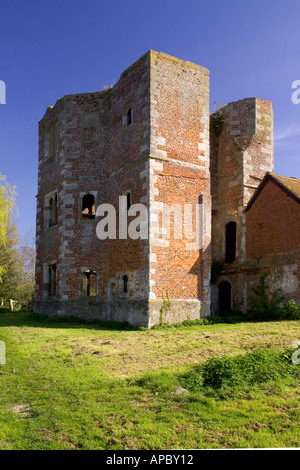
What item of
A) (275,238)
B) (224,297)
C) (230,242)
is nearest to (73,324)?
(224,297)

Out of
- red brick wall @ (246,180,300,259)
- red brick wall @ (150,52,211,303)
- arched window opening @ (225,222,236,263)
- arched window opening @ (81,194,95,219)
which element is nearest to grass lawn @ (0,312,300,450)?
red brick wall @ (150,52,211,303)

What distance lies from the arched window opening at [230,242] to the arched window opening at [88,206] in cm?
675

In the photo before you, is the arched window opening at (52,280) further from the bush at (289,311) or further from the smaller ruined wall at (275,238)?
the bush at (289,311)

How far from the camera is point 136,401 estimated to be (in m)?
6.93

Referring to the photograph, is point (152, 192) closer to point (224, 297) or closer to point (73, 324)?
point (73, 324)

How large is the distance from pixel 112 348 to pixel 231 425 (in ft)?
20.5

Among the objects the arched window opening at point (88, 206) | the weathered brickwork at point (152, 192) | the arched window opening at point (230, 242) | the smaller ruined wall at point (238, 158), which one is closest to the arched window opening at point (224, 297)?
the weathered brickwork at point (152, 192)

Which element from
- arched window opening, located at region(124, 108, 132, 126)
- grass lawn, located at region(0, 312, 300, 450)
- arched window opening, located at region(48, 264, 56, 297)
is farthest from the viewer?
arched window opening, located at region(48, 264, 56, 297)

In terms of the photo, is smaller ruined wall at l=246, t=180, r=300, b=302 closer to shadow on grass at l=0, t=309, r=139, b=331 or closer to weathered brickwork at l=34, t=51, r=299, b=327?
weathered brickwork at l=34, t=51, r=299, b=327

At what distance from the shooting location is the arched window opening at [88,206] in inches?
832

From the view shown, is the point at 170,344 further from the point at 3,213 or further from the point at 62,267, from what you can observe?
the point at 62,267

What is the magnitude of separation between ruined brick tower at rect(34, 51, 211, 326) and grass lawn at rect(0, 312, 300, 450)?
5132mm

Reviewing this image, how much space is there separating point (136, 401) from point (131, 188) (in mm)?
11759

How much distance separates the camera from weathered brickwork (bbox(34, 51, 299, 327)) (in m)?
16.6
